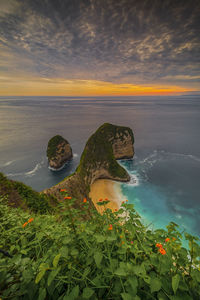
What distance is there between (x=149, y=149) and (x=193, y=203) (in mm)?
39513

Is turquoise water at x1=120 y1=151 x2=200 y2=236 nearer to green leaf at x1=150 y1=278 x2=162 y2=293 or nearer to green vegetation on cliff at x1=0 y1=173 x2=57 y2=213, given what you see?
green vegetation on cliff at x1=0 y1=173 x2=57 y2=213

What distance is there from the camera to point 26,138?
84.8 metres

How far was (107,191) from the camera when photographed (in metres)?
34.6

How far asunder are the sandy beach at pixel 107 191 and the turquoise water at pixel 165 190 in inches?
89.5

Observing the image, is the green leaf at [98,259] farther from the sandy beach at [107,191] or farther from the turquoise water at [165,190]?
the sandy beach at [107,191]

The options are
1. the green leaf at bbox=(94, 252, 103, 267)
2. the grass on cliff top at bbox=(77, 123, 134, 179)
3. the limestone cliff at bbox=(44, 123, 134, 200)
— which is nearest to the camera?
the green leaf at bbox=(94, 252, 103, 267)

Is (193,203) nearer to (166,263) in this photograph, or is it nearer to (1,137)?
(166,263)

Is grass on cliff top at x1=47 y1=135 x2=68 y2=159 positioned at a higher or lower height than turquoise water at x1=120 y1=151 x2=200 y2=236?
higher

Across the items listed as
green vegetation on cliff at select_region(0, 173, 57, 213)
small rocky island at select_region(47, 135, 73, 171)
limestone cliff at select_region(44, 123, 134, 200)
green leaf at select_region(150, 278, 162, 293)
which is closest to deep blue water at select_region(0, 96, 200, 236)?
small rocky island at select_region(47, 135, 73, 171)

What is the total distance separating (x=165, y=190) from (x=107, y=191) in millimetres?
19009

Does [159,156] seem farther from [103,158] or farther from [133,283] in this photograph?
[133,283]

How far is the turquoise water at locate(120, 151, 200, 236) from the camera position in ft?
97.6

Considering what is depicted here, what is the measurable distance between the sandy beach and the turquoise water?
2.27m

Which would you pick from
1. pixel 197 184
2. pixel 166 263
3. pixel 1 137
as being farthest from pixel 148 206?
pixel 1 137
